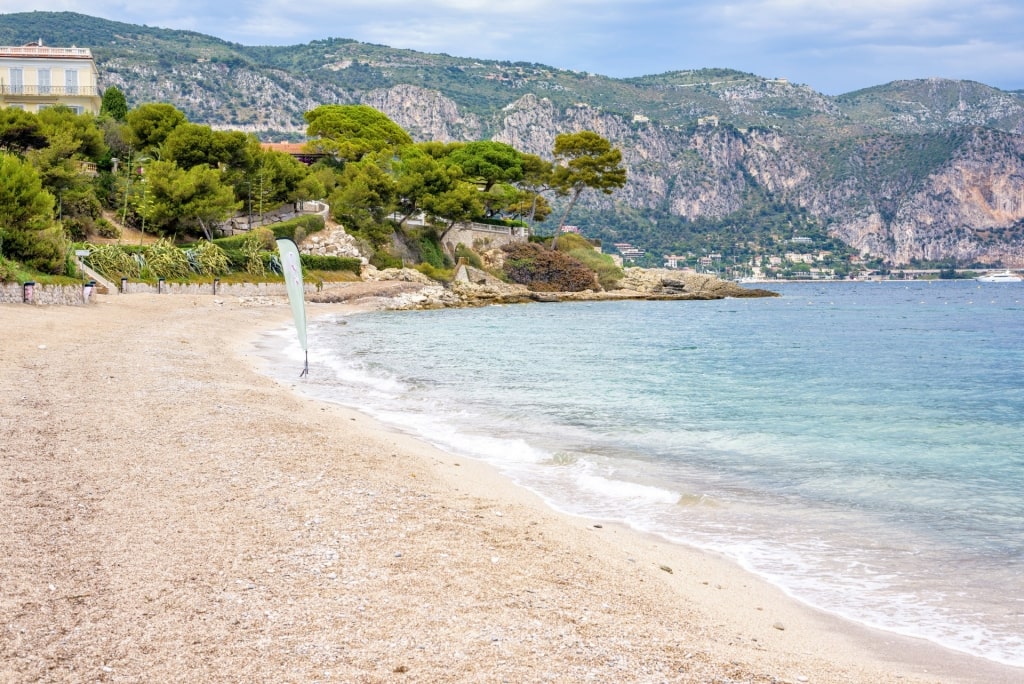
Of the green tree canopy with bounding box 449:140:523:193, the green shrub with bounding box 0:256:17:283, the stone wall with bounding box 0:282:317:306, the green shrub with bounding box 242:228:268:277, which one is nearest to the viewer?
the green shrub with bounding box 0:256:17:283

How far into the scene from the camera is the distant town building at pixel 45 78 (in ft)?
221

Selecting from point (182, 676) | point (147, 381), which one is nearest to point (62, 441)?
point (147, 381)

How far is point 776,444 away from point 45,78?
70.8 metres

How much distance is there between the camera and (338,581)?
5.98m

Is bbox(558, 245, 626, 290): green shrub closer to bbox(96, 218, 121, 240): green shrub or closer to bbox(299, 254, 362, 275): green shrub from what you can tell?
bbox(299, 254, 362, 275): green shrub

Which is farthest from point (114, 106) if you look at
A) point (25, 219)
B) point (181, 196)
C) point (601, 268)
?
point (601, 268)

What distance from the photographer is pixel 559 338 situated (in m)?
34.4

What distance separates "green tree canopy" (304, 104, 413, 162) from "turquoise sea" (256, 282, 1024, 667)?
5325cm

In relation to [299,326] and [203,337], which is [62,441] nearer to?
[299,326]

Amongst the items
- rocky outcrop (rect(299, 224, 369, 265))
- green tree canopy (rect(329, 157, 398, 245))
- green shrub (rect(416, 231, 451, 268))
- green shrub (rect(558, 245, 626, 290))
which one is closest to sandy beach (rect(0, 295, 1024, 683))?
rocky outcrop (rect(299, 224, 369, 265))

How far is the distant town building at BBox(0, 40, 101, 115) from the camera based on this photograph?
67.3 metres

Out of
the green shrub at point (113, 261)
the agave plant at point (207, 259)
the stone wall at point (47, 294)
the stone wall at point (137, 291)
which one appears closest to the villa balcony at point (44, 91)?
the agave plant at point (207, 259)

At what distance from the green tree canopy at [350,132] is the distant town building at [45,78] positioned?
19591mm

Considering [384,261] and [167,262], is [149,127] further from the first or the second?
[167,262]
